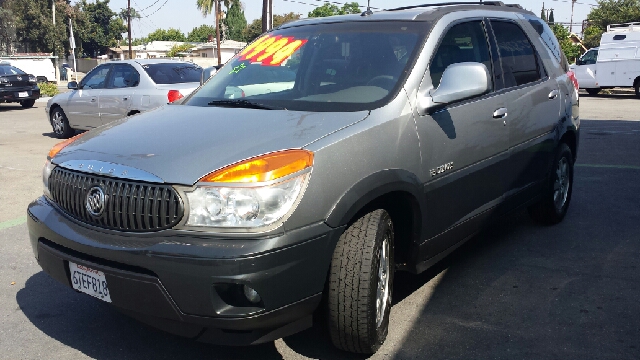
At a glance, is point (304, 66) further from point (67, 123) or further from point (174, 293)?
point (67, 123)

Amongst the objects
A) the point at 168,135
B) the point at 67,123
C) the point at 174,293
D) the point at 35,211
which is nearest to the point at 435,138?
the point at 168,135

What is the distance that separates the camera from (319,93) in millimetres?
3859

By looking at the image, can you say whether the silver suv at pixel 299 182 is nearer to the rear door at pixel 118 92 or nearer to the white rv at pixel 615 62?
the rear door at pixel 118 92

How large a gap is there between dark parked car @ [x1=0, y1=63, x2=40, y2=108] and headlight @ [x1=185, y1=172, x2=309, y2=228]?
65.6 ft

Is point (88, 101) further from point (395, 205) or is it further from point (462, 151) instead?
point (395, 205)

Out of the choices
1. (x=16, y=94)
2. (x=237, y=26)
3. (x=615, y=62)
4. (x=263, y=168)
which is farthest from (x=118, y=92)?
(x=237, y=26)

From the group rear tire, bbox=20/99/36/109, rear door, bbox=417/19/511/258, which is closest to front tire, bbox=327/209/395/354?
rear door, bbox=417/19/511/258

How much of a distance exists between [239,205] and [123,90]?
31.1 feet

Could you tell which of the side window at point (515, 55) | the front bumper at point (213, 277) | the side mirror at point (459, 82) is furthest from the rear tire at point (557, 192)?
the front bumper at point (213, 277)

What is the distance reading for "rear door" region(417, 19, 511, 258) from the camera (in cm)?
371

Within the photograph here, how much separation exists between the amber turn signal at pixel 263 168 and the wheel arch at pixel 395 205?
0.27m

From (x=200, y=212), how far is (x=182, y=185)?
147 mm

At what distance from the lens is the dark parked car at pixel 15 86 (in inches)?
802

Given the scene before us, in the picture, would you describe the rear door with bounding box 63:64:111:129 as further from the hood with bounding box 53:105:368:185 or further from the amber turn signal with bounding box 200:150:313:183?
the amber turn signal with bounding box 200:150:313:183
